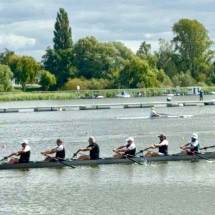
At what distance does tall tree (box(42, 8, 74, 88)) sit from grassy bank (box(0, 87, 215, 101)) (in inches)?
473

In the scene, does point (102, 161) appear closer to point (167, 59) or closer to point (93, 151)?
point (93, 151)

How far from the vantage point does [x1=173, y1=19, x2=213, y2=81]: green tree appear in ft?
471

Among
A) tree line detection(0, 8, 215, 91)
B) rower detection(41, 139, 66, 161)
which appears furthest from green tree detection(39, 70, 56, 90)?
rower detection(41, 139, 66, 161)

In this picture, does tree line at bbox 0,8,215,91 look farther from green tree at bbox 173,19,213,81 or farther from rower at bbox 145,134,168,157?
rower at bbox 145,134,168,157

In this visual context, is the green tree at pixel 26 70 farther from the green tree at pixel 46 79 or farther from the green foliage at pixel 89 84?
the green foliage at pixel 89 84

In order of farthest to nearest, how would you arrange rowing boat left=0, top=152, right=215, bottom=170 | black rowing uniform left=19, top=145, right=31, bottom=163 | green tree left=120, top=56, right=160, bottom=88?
green tree left=120, top=56, right=160, bottom=88, black rowing uniform left=19, top=145, right=31, bottom=163, rowing boat left=0, top=152, right=215, bottom=170

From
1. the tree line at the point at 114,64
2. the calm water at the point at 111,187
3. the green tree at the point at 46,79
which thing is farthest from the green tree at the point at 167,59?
the calm water at the point at 111,187

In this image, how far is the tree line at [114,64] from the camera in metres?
133

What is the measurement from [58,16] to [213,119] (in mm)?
83971

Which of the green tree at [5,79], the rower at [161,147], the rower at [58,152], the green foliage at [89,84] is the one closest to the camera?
the rower at [58,152]

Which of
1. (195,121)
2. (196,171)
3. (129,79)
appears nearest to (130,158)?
(196,171)

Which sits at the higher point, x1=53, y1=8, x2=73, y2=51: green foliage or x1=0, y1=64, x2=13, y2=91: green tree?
x1=53, y1=8, x2=73, y2=51: green foliage

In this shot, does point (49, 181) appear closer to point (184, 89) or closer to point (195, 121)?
point (195, 121)

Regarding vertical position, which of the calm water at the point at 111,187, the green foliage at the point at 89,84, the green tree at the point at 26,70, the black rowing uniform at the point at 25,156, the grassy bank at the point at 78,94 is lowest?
the calm water at the point at 111,187
